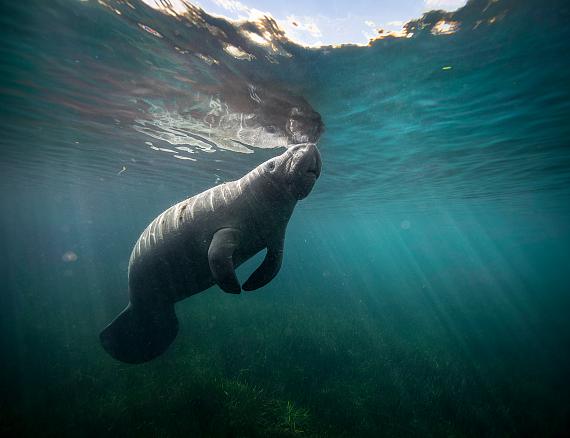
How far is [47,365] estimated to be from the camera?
30.9 ft

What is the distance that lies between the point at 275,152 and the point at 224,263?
388 inches

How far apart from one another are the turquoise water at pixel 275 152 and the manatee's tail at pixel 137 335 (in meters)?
2.32

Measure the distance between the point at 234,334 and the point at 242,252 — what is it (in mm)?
9787

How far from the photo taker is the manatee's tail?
4.89m

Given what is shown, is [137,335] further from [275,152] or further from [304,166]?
[275,152]

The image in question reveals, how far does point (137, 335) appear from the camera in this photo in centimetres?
496

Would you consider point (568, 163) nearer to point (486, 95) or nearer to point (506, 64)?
point (486, 95)

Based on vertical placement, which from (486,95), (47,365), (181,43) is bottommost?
(47,365)

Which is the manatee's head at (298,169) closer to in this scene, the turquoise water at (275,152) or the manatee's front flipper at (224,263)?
the manatee's front flipper at (224,263)

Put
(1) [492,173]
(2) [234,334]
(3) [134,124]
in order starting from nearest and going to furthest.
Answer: (3) [134,124] → (2) [234,334] → (1) [492,173]

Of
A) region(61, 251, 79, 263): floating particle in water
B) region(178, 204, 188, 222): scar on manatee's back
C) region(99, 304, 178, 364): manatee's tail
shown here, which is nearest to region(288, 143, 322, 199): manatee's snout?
region(178, 204, 188, 222): scar on manatee's back

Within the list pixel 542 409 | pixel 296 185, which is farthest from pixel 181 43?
pixel 542 409

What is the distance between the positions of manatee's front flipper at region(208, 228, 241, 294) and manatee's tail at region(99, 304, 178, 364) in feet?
7.35

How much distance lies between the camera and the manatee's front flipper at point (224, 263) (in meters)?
3.11
